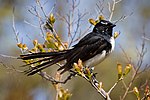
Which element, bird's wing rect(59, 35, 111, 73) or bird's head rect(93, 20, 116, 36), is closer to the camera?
bird's wing rect(59, 35, 111, 73)

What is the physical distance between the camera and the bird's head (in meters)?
4.77

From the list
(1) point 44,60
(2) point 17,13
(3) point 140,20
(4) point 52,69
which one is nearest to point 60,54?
(1) point 44,60

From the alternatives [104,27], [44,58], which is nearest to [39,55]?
[44,58]

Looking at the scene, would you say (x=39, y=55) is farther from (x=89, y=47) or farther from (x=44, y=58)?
(x=89, y=47)

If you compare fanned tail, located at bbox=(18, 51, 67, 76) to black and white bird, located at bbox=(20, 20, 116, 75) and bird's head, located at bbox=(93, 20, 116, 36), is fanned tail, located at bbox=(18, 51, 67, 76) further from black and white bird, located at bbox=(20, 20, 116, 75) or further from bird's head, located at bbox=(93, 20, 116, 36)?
bird's head, located at bbox=(93, 20, 116, 36)

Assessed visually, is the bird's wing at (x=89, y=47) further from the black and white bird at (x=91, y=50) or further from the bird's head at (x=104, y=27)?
the bird's head at (x=104, y=27)

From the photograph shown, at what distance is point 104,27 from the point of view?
4836 mm

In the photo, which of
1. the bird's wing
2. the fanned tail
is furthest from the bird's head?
the fanned tail

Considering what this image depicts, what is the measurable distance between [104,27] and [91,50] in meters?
0.32

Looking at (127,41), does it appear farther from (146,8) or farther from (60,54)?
(60,54)

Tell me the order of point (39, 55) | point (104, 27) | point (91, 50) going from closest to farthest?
1. point (39, 55)
2. point (91, 50)
3. point (104, 27)

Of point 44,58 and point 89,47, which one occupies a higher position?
point 44,58

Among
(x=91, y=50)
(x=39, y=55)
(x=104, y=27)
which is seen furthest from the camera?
(x=104, y=27)

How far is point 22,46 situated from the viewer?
4273 millimetres
